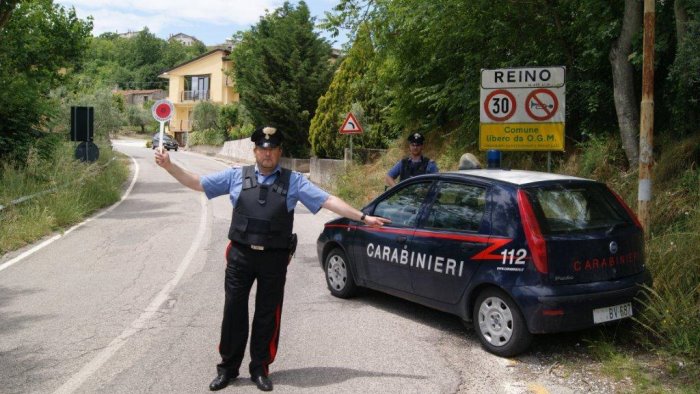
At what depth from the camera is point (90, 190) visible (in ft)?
57.9

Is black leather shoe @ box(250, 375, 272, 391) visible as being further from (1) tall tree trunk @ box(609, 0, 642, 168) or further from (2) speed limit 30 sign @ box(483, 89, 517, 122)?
(1) tall tree trunk @ box(609, 0, 642, 168)

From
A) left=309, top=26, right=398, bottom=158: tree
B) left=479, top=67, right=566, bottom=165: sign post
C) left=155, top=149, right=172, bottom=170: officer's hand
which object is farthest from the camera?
left=309, top=26, right=398, bottom=158: tree

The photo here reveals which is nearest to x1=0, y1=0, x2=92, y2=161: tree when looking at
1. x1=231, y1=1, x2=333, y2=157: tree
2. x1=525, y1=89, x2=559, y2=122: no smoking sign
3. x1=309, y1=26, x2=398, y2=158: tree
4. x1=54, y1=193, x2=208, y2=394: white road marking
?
x1=309, y1=26, x2=398, y2=158: tree

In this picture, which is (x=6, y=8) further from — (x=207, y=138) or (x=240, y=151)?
(x=207, y=138)

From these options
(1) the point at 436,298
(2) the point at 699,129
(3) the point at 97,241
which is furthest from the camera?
(3) the point at 97,241

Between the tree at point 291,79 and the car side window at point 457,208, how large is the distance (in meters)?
30.4

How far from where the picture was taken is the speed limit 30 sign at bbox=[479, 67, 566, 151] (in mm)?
9383

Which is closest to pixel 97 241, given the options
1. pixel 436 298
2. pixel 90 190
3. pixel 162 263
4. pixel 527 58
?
pixel 162 263

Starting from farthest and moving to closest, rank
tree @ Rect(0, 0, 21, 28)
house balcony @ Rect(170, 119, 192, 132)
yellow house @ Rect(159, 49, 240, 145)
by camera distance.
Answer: house balcony @ Rect(170, 119, 192, 132) → yellow house @ Rect(159, 49, 240, 145) → tree @ Rect(0, 0, 21, 28)

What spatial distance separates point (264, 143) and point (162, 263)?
18.6 ft

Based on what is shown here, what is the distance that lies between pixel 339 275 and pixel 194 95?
7325 centimetres

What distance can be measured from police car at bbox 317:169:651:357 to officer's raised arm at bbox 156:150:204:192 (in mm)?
2295

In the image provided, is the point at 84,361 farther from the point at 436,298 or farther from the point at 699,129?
the point at 699,129

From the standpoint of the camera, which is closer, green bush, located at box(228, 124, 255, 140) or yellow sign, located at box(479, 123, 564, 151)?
yellow sign, located at box(479, 123, 564, 151)
